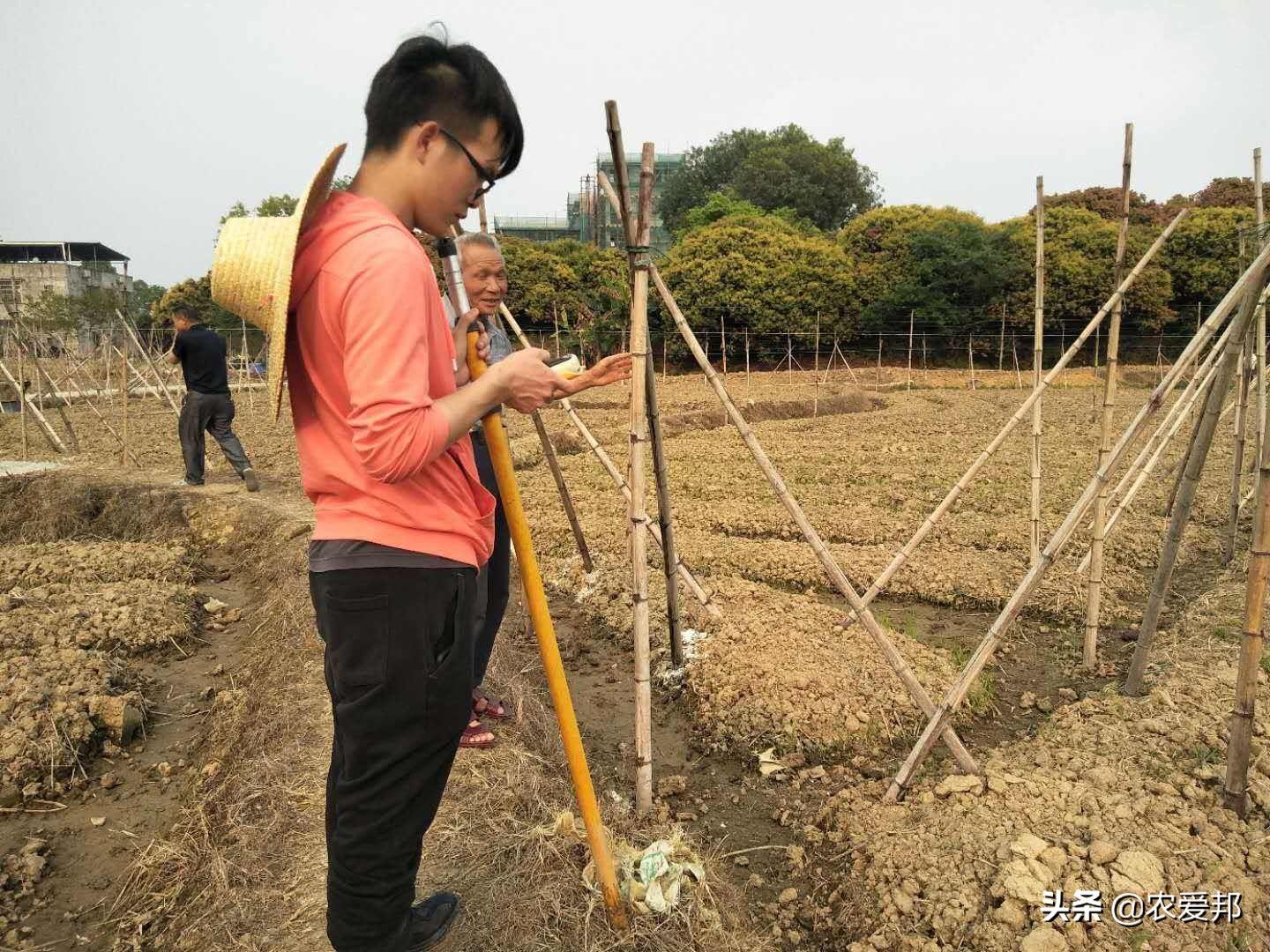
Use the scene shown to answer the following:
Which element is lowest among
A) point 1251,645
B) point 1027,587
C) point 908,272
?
Result: point 1251,645

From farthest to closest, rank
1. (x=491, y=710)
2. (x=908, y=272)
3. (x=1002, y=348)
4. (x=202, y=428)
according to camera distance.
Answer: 1. (x=908, y=272)
2. (x=1002, y=348)
3. (x=202, y=428)
4. (x=491, y=710)

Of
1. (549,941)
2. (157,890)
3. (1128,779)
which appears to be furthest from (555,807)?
(1128,779)

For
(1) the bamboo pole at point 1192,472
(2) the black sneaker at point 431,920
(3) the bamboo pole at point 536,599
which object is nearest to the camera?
(3) the bamboo pole at point 536,599

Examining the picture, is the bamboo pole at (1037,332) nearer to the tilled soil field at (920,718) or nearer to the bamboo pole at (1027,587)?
the tilled soil field at (920,718)

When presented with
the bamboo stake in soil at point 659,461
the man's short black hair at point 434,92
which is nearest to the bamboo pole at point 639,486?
the bamboo stake in soil at point 659,461

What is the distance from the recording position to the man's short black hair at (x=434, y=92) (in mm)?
1259

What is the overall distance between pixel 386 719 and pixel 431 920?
3.14ft

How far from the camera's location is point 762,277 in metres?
19.9

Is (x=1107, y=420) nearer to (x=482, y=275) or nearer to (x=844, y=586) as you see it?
(x=844, y=586)

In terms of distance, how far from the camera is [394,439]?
3.80 ft

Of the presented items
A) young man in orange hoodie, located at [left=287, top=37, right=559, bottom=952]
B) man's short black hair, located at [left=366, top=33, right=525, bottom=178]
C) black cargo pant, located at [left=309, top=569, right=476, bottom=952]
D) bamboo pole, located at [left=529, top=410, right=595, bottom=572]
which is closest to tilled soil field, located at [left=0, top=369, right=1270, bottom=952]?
bamboo pole, located at [left=529, top=410, right=595, bottom=572]

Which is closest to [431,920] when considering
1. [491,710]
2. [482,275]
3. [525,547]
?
[525,547]

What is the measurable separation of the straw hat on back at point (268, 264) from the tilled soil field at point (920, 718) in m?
1.86

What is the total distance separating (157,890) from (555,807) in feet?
4.76
